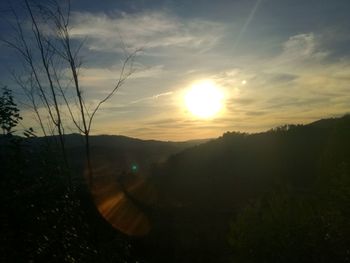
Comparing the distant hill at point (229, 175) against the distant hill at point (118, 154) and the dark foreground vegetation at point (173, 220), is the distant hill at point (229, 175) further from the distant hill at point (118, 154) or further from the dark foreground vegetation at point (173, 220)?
the distant hill at point (118, 154)

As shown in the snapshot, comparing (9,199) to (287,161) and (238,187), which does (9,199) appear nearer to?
(238,187)

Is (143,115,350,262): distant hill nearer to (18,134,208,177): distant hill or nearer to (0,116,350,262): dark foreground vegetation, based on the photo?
(0,116,350,262): dark foreground vegetation

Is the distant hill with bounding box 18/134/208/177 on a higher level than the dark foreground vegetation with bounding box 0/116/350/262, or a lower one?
higher

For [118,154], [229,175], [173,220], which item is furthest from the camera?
[118,154]

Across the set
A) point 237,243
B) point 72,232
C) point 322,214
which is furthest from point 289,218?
point 72,232

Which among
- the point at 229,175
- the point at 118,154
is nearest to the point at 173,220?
the point at 229,175

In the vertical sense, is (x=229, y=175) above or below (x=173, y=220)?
above

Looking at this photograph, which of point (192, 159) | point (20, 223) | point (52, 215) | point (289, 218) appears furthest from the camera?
point (192, 159)

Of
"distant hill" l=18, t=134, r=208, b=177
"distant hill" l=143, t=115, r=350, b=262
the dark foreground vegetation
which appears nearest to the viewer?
the dark foreground vegetation

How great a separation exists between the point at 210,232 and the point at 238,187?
18416 mm

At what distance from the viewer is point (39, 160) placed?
7117mm

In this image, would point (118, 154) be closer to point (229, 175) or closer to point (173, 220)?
point (229, 175)

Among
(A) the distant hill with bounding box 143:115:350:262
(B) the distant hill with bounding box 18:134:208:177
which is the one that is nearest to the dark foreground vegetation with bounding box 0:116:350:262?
(A) the distant hill with bounding box 143:115:350:262

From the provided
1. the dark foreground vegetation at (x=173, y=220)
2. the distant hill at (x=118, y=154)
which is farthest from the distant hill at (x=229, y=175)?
the distant hill at (x=118, y=154)
